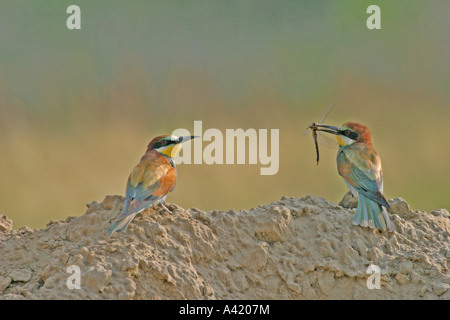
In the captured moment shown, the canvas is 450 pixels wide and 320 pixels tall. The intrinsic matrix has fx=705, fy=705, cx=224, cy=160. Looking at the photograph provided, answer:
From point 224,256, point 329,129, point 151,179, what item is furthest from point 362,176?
point 151,179

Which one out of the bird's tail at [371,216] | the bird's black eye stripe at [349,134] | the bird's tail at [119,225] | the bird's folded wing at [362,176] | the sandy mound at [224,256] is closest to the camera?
the sandy mound at [224,256]

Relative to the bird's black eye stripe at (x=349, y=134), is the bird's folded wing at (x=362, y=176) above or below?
below

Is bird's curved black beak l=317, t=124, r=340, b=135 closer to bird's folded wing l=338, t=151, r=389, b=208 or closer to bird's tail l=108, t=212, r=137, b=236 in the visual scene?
bird's folded wing l=338, t=151, r=389, b=208

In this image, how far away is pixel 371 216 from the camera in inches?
205

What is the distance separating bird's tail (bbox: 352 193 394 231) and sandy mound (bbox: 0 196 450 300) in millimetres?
54

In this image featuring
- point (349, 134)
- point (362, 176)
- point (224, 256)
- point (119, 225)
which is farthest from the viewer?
point (349, 134)

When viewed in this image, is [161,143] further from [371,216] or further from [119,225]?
[371,216]

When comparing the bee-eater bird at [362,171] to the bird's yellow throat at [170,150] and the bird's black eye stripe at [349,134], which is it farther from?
the bird's yellow throat at [170,150]

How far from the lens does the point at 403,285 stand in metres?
4.87

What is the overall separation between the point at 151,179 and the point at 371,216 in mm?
1640

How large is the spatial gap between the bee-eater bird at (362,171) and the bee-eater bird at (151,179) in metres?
1.25

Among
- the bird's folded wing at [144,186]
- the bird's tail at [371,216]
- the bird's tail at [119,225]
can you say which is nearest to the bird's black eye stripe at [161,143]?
the bird's folded wing at [144,186]

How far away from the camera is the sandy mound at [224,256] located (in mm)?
4457
